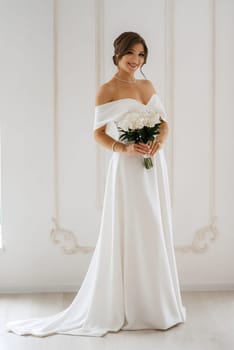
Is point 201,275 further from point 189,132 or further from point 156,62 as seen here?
point 156,62

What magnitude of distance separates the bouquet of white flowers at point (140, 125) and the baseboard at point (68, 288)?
1.46m

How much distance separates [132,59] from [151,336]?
167cm

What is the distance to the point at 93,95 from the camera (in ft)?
15.3

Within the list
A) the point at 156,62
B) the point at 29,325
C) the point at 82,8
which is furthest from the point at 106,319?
the point at 82,8

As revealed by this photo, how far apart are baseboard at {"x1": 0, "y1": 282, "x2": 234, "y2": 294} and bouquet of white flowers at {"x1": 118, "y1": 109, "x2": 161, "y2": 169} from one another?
146cm

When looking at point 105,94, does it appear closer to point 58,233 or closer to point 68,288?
point 58,233

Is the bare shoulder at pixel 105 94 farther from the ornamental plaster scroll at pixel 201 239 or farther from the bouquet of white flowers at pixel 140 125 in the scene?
the ornamental plaster scroll at pixel 201 239

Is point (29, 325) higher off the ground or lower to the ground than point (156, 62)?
lower

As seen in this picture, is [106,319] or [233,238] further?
[233,238]

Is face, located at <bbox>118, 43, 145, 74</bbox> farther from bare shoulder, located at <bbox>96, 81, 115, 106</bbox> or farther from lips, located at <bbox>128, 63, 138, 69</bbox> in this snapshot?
bare shoulder, located at <bbox>96, 81, 115, 106</bbox>

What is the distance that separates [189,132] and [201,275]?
3.55 feet

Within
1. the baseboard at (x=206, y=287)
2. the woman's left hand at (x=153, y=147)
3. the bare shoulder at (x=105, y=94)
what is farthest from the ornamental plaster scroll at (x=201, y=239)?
the bare shoulder at (x=105, y=94)

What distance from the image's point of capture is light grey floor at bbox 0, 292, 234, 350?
3.64 meters

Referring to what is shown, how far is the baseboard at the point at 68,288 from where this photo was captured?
4.77m
